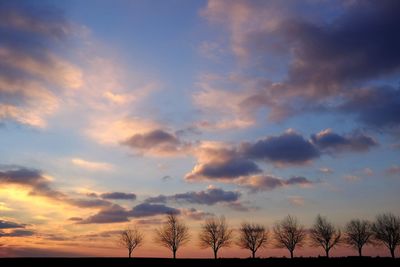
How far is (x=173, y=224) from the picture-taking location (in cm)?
11500

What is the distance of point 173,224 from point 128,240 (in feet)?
51.8

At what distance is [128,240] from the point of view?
4712 inches
